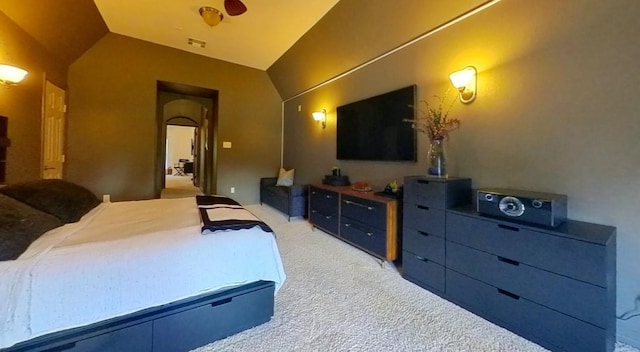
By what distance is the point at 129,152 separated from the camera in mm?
4594

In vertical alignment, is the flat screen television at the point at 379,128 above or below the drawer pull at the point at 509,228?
above

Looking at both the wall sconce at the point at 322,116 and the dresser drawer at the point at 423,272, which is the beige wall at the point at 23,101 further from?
the dresser drawer at the point at 423,272

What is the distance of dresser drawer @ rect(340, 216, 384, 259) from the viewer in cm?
269

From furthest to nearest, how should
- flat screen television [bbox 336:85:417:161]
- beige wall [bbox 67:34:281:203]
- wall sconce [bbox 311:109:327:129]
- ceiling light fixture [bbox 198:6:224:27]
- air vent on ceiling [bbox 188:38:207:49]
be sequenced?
wall sconce [bbox 311:109:327:129] < air vent on ceiling [bbox 188:38:207:49] < beige wall [bbox 67:34:281:203] < ceiling light fixture [bbox 198:6:224:27] < flat screen television [bbox 336:85:417:161]

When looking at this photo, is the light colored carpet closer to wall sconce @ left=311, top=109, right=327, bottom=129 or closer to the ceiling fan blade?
wall sconce @ left=311, top=109, right=327, bottom=129

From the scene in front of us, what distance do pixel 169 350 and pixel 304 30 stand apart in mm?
3962

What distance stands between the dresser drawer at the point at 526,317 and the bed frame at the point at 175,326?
1.44 m

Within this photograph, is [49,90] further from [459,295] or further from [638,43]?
[638,43]

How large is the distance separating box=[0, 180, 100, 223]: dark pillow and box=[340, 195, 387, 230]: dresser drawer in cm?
249

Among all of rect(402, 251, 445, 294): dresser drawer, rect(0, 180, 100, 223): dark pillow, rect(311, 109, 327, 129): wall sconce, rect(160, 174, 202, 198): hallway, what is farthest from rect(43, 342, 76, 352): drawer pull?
rect(160, 174, 202, 198): hallway

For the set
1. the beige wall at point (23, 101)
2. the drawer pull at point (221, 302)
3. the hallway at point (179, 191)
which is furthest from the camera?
the hallway at point (179, 191)

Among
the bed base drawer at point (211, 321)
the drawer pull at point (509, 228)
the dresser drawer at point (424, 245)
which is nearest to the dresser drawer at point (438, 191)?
the dresser drawer at point (424, 245)

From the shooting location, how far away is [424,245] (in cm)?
224

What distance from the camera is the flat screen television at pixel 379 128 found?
2.94 meters
